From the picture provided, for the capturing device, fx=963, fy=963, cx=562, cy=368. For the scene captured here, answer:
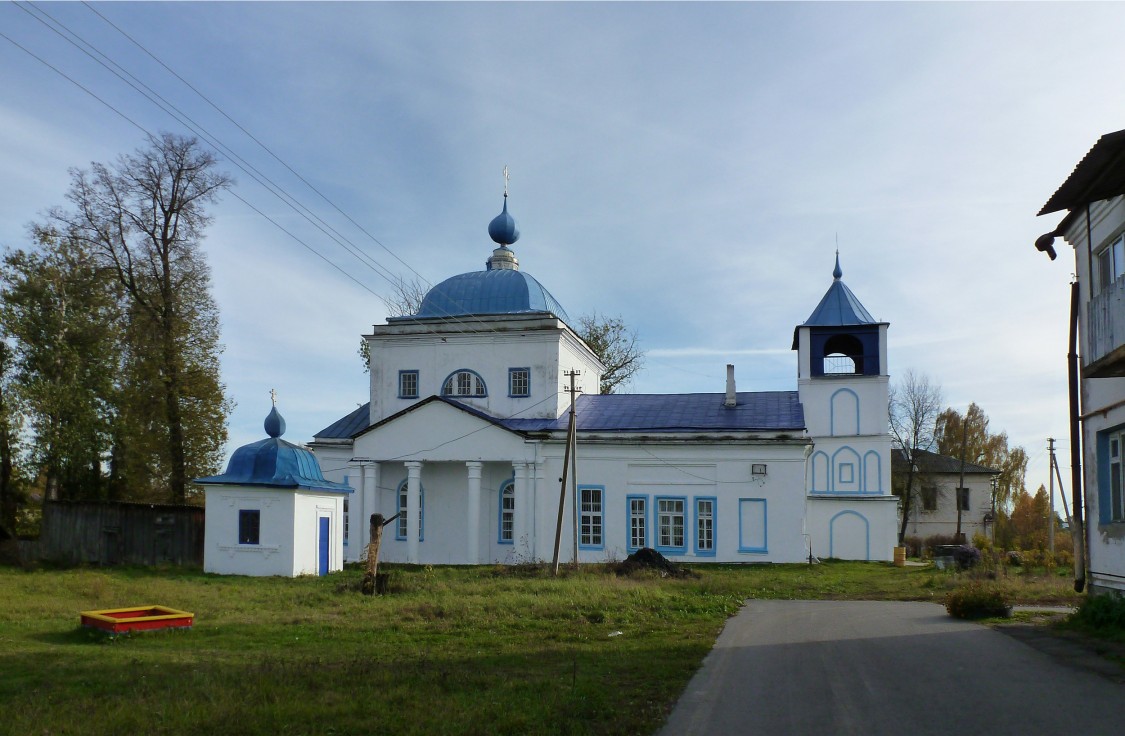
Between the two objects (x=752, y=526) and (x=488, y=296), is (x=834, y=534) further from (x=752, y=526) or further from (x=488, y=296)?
(x=488, y=296)

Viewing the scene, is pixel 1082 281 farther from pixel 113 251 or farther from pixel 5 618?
pixel 113 251

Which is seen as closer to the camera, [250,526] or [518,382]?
[250,526]

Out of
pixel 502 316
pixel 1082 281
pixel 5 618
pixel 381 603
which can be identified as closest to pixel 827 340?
pixel 502 316

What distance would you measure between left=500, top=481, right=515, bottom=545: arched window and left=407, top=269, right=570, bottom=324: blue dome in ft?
19.5

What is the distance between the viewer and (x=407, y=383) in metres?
32.7

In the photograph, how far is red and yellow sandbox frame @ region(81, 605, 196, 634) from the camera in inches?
517

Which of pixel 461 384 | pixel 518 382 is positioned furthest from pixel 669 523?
pixel 461 384

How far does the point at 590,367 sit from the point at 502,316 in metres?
5.80

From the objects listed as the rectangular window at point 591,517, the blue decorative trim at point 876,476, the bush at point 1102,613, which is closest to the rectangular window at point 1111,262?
the bush at point 1102,613

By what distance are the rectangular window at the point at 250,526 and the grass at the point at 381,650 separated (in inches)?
57.5

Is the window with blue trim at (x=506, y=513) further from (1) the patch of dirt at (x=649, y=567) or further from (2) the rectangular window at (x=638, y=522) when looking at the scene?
(1) the patch of dirt at (x=649, y=567)

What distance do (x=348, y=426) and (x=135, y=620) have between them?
2059 centimetres

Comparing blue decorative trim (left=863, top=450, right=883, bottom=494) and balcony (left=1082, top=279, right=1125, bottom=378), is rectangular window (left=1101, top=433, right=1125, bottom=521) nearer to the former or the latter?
balcony (left=1082, top=279, right=1125, bottom=378)

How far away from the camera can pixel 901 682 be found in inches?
376
